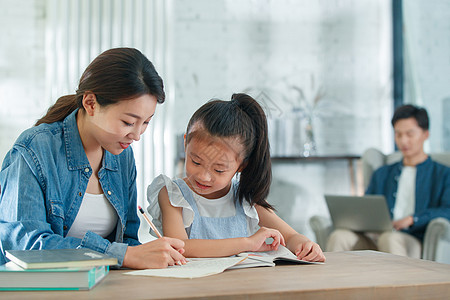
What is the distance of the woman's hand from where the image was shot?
1007mm

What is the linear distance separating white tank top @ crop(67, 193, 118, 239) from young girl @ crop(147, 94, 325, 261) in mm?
110

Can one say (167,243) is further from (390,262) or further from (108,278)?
(390,262)

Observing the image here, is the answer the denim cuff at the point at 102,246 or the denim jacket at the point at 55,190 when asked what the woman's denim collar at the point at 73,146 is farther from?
the denim cuff at the point at 102,246

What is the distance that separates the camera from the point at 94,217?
132 centimetres

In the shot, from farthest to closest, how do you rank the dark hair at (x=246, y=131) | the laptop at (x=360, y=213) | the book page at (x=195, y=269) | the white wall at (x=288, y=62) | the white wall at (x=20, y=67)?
the white wall at (x=288, y=62) < the white wall at (x=20, y=67) < the laptop at (x=360, y=213) < the dark hair at (x=246, y=131) < the book page at (x=195, y=269)

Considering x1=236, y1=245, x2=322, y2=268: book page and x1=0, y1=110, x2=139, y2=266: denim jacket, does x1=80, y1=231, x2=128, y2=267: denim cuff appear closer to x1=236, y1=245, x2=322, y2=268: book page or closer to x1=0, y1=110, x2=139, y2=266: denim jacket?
x1=0, y1=110, x2=139, y2=266: denim jacket

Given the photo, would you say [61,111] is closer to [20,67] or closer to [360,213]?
[360,213]

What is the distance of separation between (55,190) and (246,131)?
1.61ft

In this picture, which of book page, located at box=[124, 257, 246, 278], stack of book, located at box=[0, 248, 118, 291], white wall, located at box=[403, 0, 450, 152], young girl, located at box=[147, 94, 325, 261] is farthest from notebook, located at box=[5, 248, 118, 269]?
white wall, located at box=[403, 0, 450, 152]

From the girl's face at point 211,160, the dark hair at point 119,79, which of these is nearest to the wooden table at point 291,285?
the girl's face at point 211,160

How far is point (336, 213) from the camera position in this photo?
106 inches

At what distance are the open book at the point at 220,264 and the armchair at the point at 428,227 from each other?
164cm

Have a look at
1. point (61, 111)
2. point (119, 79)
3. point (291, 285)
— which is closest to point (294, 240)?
point (291, 285)

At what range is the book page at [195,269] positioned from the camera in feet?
2.98
